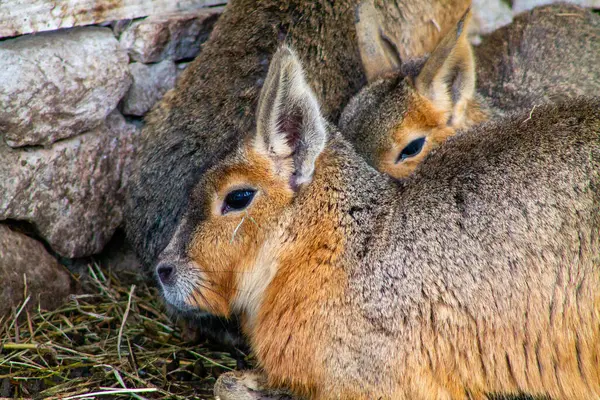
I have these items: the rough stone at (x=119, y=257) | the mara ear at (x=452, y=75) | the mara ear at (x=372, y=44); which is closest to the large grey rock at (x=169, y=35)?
the mara ear at (x=372, y=44)

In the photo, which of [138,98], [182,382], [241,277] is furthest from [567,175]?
[138,98]

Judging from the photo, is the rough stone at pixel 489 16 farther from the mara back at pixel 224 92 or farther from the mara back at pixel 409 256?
the mara back at pixel 409 256

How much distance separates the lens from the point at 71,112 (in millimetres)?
4727

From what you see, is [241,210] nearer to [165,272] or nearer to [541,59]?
[165,272]

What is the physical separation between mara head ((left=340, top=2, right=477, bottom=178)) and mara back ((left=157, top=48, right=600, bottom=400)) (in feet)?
3.15

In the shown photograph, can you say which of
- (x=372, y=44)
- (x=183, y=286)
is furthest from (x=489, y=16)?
(x=183, y=286)

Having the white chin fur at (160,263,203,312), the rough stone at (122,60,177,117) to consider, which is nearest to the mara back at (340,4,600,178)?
the rough stone at (122,60,177,117)

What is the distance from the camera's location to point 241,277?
3871 mm

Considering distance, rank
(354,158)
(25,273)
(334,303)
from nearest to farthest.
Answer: (334,303)
(354,158)
(25,273)

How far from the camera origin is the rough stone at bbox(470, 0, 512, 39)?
6.32 metres

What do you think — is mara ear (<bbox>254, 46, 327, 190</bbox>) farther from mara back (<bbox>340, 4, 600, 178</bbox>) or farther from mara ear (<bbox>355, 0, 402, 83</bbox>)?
mara ear (<bbox>355, 0, 402, 83</bbox>)

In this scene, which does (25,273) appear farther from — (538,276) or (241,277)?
(538,276)

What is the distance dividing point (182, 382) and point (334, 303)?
126 centimetres

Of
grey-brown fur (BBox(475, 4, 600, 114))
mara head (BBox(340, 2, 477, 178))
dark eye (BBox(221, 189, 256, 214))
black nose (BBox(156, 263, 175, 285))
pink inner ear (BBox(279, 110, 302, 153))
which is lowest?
grey-brown fur (BBox(475, 4, 600, 114))
